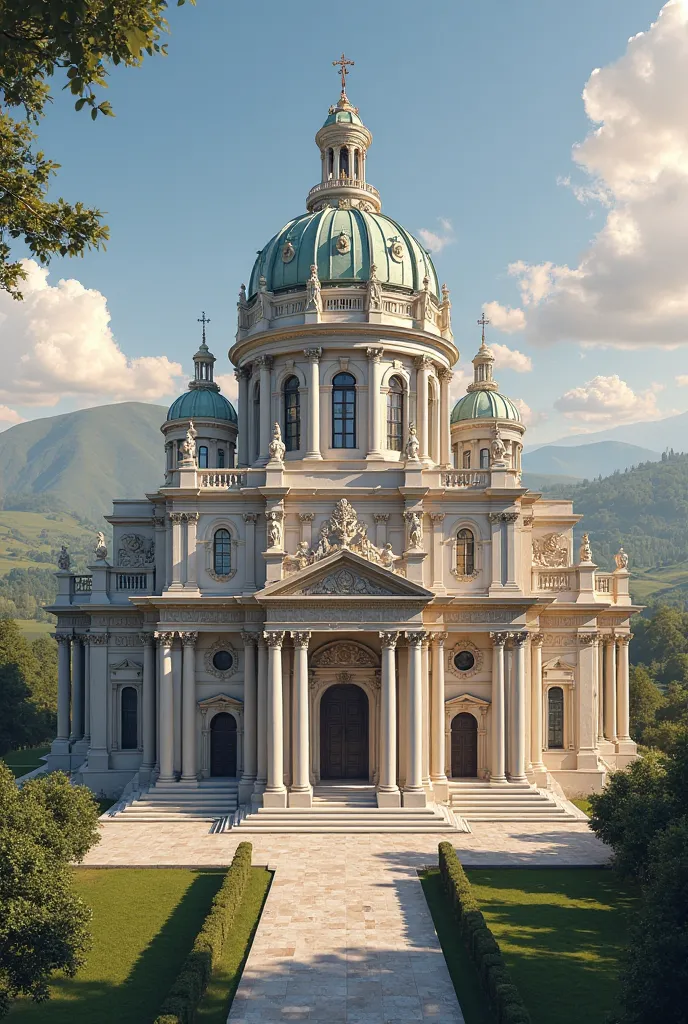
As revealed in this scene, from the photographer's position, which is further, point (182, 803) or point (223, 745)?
point (223, 745)

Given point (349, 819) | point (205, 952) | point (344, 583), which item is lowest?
point (349, 819)

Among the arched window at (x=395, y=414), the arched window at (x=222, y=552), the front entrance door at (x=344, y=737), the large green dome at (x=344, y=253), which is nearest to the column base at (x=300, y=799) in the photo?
the front entrance door at (x=344, y=737)

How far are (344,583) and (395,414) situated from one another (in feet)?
34.7

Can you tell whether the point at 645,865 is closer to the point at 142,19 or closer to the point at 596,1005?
the point at 596,1005

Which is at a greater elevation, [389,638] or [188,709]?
[389,638]

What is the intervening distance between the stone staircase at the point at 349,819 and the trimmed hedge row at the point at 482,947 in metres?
6.11

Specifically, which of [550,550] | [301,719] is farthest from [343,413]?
[301,719]

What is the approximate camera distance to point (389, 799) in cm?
3788

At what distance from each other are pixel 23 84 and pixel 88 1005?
62.9 ft

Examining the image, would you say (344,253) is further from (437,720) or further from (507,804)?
(507,804)

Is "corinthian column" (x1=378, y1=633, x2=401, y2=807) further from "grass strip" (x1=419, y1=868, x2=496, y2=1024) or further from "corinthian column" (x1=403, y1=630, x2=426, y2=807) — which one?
"grass strip" (x1=419, y1=868, x2=496, y2=1024)

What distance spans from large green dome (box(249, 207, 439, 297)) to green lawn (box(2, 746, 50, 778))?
2954cm

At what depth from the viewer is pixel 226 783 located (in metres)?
41.0

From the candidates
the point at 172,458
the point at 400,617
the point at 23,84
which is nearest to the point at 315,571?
the point at 400,617
